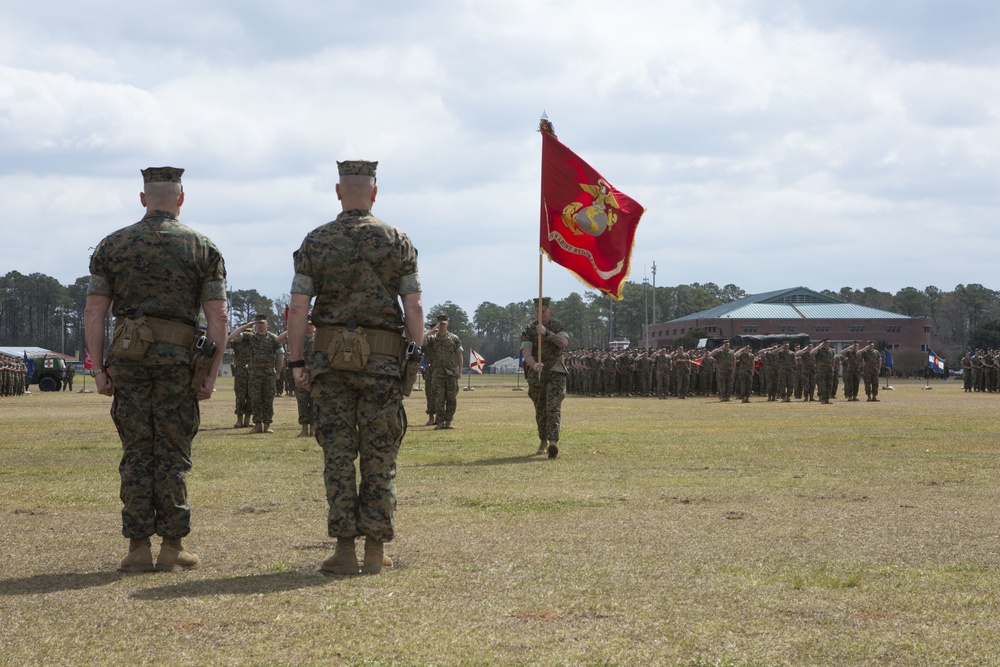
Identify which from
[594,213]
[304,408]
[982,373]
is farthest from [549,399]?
[982,373]

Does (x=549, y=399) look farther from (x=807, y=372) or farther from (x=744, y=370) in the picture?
(x=807, y=372)

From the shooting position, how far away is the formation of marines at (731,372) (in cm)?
3884

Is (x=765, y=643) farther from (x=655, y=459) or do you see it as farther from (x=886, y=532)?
(x=655, y=459)

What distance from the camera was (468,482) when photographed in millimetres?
11312

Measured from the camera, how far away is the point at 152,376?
6.56 m

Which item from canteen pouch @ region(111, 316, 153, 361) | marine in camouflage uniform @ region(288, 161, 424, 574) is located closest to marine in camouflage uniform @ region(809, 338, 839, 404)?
marine in camouflage uniform @ region(288, 161, 424, 574)

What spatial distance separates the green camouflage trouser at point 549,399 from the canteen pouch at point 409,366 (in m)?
7.88

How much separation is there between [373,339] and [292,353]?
0.50m

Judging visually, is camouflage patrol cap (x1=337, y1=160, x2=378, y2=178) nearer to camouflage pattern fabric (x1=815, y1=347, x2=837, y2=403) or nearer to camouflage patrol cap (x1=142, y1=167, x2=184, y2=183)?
camouflage patrol cap (x1=142, y1=167, x2=184, y2=183)

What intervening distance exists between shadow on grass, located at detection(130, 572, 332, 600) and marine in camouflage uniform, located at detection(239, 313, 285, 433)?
14274 mm

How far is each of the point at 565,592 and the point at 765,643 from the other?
1.30m

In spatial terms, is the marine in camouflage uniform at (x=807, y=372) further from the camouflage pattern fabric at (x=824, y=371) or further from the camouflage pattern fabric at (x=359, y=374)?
the camouflage pattern fabric at (x=359, y=374)

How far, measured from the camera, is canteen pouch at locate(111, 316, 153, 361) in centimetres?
639

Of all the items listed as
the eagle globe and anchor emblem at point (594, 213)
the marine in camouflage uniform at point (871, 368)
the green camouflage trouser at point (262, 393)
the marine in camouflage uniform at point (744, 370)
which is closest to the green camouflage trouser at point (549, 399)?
the eagle globe and anchor emblem at point (594, 213)
